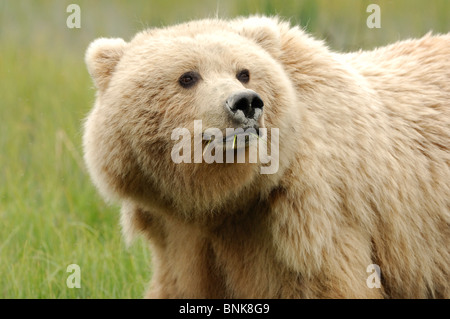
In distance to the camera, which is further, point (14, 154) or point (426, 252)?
point (14, 154)

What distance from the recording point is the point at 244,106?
3.72m

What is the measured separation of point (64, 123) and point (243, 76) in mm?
3854

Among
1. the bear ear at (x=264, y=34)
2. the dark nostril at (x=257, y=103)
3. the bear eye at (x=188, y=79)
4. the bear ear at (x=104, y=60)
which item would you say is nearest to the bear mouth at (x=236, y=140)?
the dark nostril at (x=257, y=103)

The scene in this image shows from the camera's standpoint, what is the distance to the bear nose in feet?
12.1

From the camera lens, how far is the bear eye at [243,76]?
409cm

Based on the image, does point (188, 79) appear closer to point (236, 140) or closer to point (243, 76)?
point (243, 76)

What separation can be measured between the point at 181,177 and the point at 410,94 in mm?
1691

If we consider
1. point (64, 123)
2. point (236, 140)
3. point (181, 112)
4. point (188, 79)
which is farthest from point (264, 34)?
point (64, 123)

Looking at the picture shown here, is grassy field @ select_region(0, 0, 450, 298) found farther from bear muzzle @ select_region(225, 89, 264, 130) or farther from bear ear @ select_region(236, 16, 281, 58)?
bear muzzle @ select_region(225, 89, 264, 130)

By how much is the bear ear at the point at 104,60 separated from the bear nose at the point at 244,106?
1018 mm

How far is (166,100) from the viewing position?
411 cm

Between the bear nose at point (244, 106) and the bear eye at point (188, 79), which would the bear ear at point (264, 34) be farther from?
the bear nose at point (244, 106)
